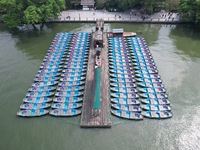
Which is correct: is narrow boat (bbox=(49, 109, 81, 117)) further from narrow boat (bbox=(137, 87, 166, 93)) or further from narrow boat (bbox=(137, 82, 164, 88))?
narrow boat (bbox=(137, 82, 164, 88))

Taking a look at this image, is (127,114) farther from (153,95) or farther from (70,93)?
(70,93)

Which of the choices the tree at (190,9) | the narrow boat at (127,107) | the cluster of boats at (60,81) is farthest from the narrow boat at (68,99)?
the tree at (190,9)

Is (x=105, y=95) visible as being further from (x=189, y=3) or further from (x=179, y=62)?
(x=189, y=3)

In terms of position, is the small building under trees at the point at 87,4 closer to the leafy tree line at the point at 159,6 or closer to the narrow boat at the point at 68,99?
the leafy tree line at the point at 159,6

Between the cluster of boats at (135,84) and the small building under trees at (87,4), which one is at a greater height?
the small building under trees at (87,4)

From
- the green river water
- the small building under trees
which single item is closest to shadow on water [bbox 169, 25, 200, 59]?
the green river water

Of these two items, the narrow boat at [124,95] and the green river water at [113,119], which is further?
the narrow boat at [124,95]
